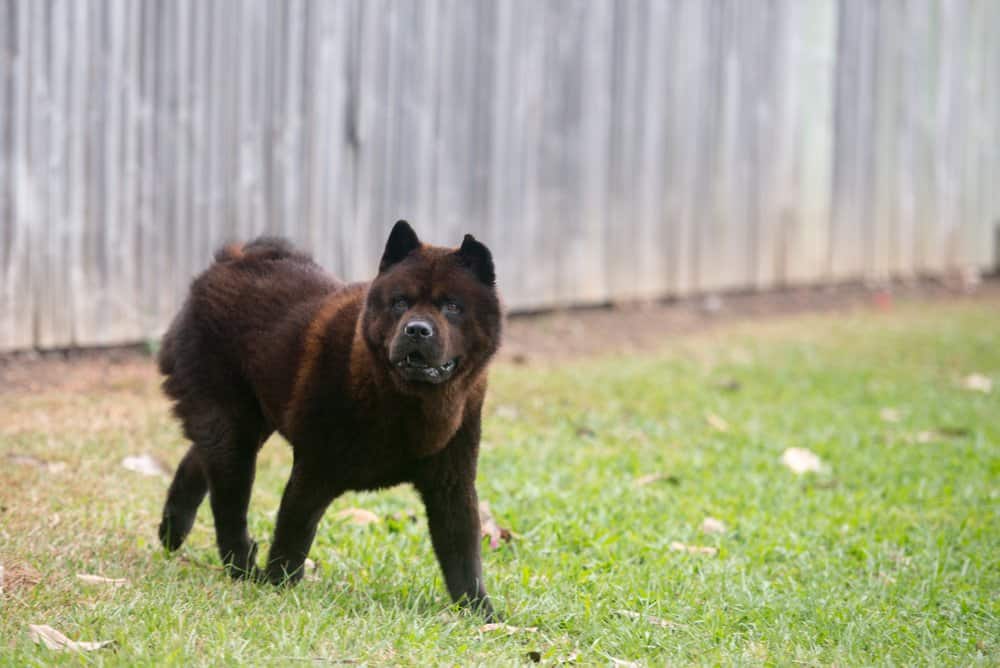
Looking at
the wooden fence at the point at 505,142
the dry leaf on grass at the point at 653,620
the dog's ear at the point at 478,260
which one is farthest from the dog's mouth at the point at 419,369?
the wooden fence at the point at 505,142

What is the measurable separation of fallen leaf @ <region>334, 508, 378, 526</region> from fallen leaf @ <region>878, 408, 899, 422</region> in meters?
4.23

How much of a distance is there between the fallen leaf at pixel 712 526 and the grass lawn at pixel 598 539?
1.6 inches

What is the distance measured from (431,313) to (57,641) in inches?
64.3

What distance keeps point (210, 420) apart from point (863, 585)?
2.87m

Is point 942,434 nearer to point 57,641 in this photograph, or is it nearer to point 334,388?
point 334,388

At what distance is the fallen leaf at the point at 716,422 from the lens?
8.57 m

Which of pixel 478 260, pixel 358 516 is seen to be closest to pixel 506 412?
pixel 358 516

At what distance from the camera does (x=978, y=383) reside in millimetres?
10406

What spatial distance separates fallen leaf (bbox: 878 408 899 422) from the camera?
905 centimetres

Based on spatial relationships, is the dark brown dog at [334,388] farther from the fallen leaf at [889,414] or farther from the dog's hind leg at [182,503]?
the fallen leaf at [889,414]

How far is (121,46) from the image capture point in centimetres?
815

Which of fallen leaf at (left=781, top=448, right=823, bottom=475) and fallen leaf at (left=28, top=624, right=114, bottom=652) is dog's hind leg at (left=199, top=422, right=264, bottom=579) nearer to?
fallen leaf at (left=28, top=624, right=114, bottom=652)

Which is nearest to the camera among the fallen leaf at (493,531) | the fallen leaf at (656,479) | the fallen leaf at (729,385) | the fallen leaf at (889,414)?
the fallen leaf at (493,531)

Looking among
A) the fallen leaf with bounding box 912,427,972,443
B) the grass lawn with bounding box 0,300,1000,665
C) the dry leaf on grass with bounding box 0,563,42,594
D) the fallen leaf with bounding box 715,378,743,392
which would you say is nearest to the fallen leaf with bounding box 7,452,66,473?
the grass lawn with bounding box 0,300,1000,665
